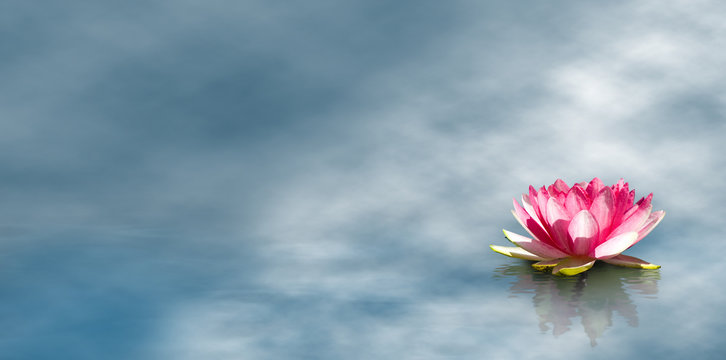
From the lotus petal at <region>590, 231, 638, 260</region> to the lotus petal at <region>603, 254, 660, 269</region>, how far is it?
0.14 metres

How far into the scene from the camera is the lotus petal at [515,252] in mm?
3420

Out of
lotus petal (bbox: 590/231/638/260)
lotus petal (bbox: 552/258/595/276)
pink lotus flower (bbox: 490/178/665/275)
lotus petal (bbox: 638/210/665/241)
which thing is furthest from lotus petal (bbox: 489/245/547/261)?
lotus petal (bbox: 638/210/665/241)

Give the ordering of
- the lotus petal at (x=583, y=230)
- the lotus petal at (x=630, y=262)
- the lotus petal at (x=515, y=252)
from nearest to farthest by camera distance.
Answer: the lotus petal at (x=583, y=230), the lotus petal at (x=630, y=262), the lotus petal at (x=515, y=252)

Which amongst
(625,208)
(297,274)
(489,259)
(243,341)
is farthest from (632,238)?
(243,341)

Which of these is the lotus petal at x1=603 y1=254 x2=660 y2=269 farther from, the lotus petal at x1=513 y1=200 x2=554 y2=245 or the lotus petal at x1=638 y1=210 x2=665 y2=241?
the lotus petal at x1=513 y1=200 x2=554 y2=245

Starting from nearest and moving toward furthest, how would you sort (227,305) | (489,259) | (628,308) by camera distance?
(628,308), (227,305), (489,259)

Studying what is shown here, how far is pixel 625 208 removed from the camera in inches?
130

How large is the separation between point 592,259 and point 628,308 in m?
0.48

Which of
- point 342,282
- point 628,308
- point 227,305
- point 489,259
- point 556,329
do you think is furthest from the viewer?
point 489,259

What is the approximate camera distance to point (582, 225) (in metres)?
3.12

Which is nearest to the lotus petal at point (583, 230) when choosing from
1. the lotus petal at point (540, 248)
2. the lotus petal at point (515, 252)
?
the lotus petal at point (540, 248)

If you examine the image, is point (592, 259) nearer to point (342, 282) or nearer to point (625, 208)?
point (625, 208)

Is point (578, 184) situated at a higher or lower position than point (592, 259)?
higher

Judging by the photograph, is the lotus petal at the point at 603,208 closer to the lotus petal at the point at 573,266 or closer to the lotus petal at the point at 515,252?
the lotus petal at the point at 573,266
